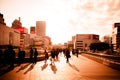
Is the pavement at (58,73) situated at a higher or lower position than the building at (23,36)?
lower

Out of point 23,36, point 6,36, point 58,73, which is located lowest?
point 58,73

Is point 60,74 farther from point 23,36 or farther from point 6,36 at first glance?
point 23,36

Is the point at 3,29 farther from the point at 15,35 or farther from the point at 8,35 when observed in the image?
the point at 15,35

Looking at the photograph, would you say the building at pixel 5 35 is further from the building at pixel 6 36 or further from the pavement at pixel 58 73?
the pavement at pixel 58 73

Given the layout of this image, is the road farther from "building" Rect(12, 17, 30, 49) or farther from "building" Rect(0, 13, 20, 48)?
"building" Rect(12, 17, 30, 49)

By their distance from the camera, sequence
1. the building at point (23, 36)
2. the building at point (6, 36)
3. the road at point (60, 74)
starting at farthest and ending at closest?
the building at point (23, 36) → the building at point (6, 36) → the road at point (60, 74)

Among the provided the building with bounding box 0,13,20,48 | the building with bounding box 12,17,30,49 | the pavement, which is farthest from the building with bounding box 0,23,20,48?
the pavement

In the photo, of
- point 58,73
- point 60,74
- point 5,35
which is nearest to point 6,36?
point 5,35

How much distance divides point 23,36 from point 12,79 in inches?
5756

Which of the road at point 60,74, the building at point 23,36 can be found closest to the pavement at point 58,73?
the road at point 60,74

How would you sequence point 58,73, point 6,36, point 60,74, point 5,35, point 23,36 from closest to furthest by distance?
point 60,74
point 58,73
point 5,35
point 6,36
point 23,36

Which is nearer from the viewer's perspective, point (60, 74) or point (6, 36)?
point (60, 74)

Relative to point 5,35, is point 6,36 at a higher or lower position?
lower

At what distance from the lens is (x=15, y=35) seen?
123 m
